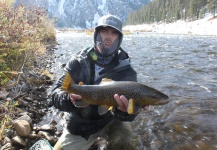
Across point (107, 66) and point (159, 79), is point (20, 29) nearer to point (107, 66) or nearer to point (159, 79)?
point (107, 66)

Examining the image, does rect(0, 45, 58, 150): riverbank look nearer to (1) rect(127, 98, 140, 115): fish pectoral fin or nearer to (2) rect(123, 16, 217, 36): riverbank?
(1) rect(127, 98, 140, 115): fish pectoral fin

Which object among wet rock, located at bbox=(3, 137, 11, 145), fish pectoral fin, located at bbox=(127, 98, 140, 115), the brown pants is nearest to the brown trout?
fish pectoral fin, located at bbox=(127, 98, 140, 115)

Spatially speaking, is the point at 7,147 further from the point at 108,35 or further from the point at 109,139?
the point at 108,35

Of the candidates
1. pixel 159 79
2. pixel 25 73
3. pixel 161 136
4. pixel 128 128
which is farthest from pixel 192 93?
pixel 25 73

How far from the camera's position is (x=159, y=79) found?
10.1m

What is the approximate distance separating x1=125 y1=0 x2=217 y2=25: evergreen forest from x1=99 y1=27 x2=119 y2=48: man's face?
212 feet

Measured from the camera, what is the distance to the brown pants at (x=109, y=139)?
162 inches

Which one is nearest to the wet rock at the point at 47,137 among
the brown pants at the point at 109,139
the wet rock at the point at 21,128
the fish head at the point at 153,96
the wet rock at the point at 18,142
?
the wet rock at the point at 21,128

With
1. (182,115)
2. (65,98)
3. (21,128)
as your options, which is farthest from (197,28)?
(65,98)

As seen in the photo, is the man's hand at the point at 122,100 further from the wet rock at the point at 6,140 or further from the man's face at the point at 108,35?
the wet rock at the point at 6,140

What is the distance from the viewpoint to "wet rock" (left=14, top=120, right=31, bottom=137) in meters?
4.66

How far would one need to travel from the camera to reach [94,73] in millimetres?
3900

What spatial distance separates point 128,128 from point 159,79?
19.7ft

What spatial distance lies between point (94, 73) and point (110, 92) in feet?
3.04
